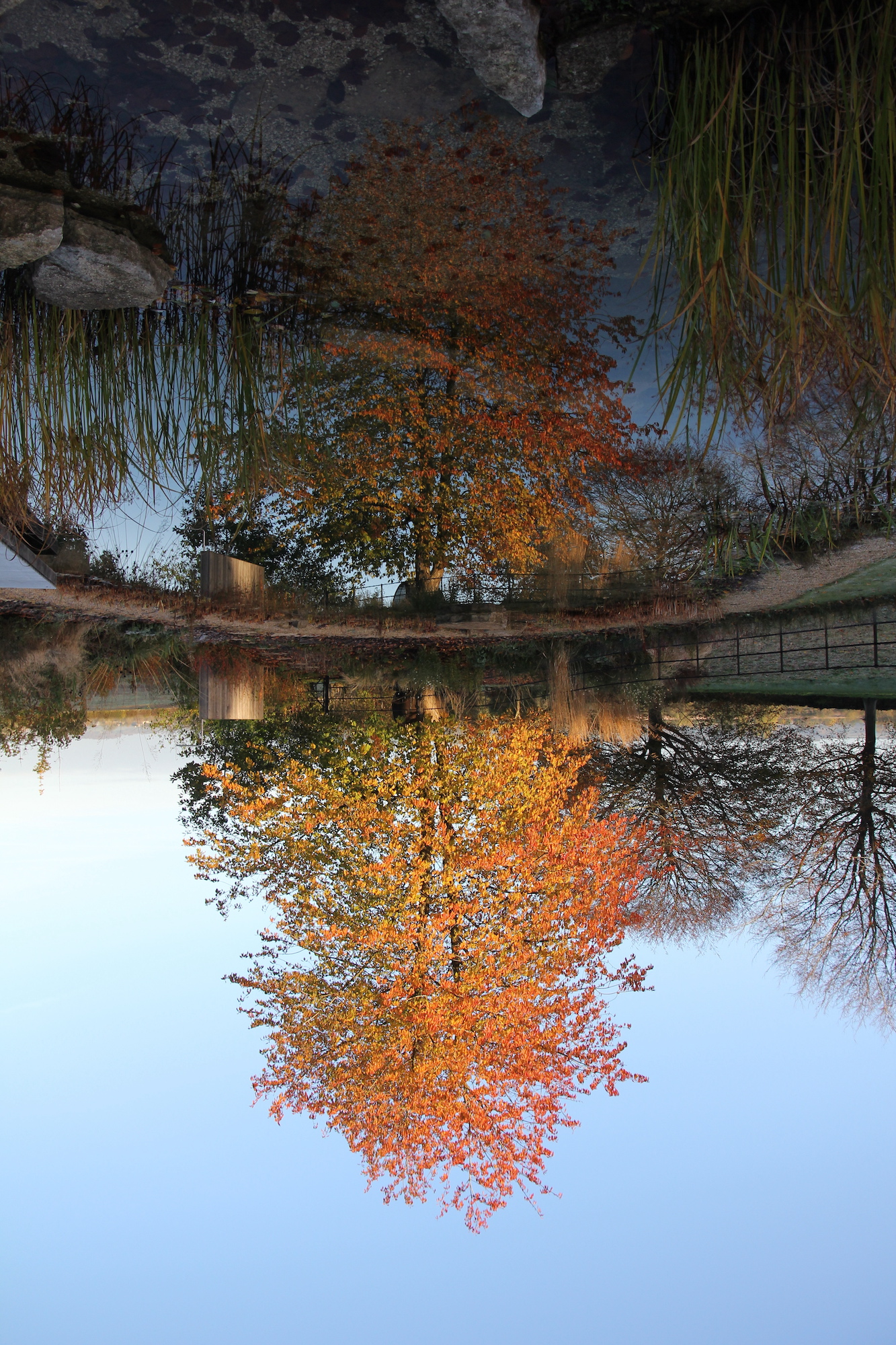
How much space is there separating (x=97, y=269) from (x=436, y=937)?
10.7 ft

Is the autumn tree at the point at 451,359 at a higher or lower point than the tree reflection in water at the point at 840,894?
higher

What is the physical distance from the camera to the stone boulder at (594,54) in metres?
2.00

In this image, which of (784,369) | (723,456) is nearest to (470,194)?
(784,369)

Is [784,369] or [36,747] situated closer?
[784,369]

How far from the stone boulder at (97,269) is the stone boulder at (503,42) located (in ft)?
3.80

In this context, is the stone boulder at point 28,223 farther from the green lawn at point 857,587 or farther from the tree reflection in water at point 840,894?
the green lawn at point 857,587

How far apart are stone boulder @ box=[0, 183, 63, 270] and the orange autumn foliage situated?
8.90 feet

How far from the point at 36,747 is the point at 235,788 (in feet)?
4.86

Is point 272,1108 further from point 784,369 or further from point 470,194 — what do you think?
point 470,194

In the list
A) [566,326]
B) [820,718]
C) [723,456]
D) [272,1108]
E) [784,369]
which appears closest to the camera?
[784,369]

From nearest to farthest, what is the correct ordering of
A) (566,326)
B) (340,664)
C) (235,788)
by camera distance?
1. (235,788)
2. (566,326)
3. (340,664)

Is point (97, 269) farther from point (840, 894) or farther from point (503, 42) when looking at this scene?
point (840, 894)

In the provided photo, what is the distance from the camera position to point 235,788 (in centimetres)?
424

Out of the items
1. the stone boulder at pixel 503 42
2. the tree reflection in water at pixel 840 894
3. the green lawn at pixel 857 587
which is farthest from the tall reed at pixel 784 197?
the green lawn at pixel 857 587
